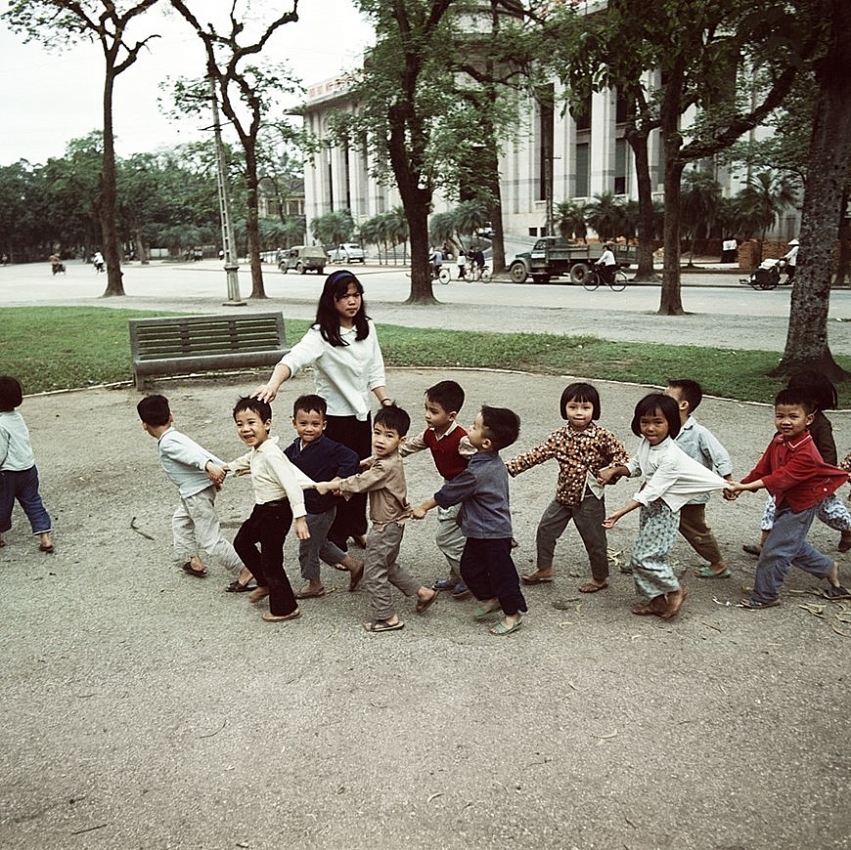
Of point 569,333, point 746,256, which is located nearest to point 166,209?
point 746,256

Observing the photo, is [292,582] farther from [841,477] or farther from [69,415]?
[69,415]

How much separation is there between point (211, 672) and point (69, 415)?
6.51m

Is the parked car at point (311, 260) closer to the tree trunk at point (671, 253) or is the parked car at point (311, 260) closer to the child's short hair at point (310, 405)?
the tree trunk at point (671, 253)

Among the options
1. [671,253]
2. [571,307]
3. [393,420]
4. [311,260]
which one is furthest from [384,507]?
[311,260]

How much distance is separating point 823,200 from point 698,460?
6092mm

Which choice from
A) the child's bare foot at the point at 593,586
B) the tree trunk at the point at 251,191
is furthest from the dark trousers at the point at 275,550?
the tree trunk at the point at 251,191

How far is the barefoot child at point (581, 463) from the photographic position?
4.56 meters

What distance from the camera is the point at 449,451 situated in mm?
4676

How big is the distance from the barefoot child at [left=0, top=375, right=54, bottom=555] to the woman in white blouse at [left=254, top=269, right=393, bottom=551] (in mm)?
1888

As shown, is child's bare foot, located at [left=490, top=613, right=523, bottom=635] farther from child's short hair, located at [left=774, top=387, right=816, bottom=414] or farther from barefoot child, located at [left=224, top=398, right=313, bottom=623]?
child's short hair, located at [left=774, top=387, right=816, bottom=414]

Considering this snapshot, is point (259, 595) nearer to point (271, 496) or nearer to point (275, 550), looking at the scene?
point (275, 550)

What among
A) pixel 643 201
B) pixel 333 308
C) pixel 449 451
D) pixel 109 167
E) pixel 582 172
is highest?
pixel 582 172

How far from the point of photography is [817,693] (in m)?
3.61

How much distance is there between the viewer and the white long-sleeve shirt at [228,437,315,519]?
14.2ft
